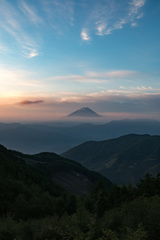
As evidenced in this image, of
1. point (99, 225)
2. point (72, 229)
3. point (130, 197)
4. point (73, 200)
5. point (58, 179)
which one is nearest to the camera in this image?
point (72, 229)

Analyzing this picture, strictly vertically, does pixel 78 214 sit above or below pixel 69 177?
above

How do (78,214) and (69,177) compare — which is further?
(69,177)

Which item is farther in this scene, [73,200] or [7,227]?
[73,200]

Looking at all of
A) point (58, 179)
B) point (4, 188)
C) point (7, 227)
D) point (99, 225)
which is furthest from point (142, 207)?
point (58, 179)

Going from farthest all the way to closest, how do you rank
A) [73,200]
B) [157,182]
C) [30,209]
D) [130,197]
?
[157,182] → [130,197] → [73,200] → [30,209]

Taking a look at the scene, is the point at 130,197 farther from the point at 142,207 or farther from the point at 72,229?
the point at 72,229

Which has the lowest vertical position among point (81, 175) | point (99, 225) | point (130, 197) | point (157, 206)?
point (81, 175)

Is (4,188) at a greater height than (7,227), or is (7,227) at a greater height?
(7,227)

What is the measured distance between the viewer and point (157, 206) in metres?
19.1

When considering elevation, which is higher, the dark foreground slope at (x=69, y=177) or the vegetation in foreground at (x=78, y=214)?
the vegetation in foreground at (x=78, y=214)

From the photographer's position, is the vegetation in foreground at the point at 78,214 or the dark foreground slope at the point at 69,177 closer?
the vegetation in foreground at the point at 78,214

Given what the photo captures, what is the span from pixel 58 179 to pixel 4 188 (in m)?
66.7

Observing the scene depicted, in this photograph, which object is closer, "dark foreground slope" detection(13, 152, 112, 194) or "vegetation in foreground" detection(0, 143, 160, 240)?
"vegetation in foreground" detection(0, 143, 160, 240)

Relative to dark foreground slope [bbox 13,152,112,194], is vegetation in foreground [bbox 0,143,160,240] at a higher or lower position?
higher
